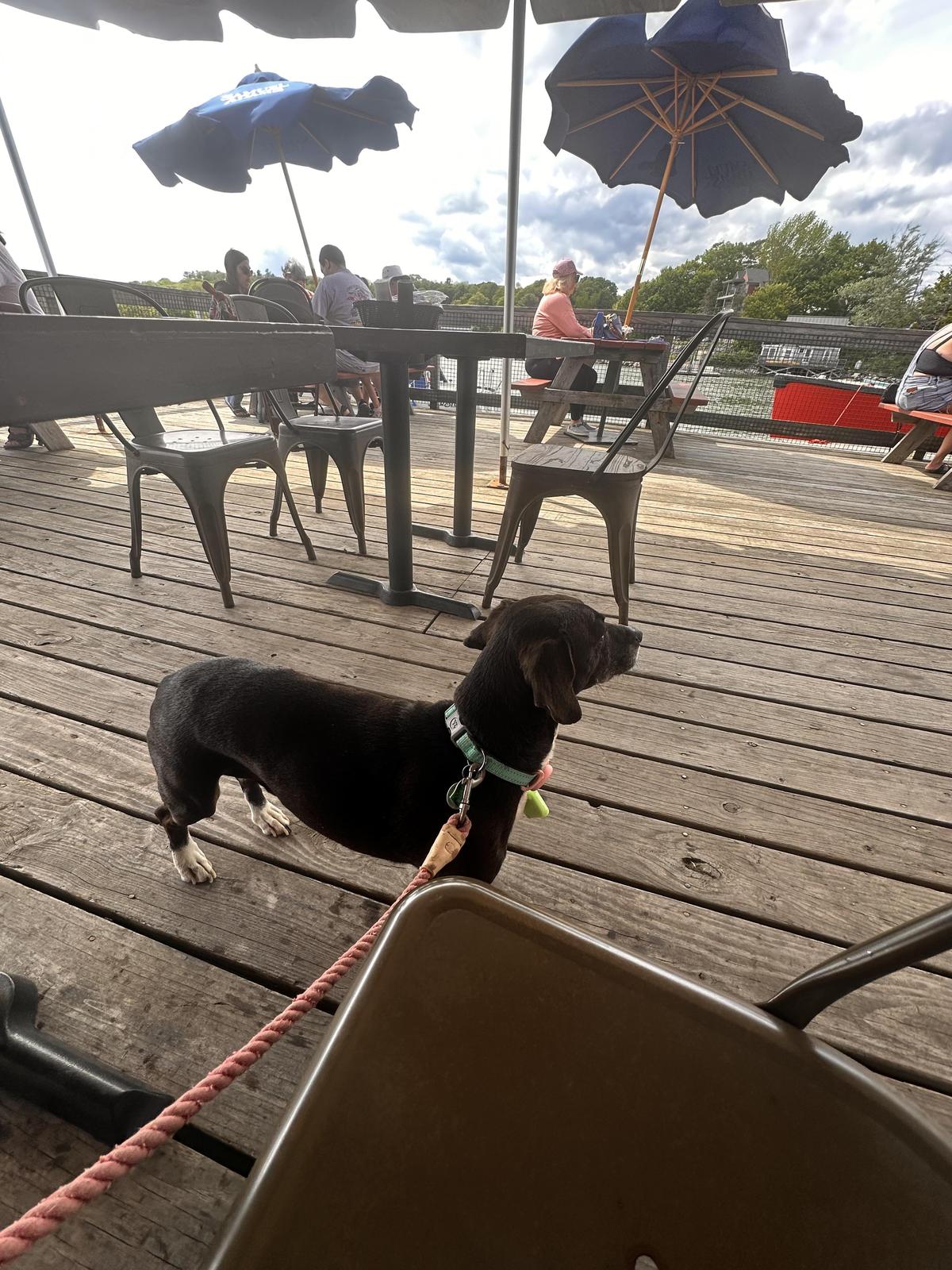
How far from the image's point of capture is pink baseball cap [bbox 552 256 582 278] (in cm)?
563

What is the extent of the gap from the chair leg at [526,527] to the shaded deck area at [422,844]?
0.47 feet

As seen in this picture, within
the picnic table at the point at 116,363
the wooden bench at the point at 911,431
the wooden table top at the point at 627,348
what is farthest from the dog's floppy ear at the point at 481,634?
the wooden bench at the point at 911,431

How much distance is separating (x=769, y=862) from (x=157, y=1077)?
156 cm

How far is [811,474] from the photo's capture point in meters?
5.64

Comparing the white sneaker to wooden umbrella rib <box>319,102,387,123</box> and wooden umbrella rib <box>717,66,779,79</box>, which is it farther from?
wooden umbrella rib <box>319,102,387,123</box>

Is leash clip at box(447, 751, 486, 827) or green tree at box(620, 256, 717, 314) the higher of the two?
green tree at box(620, 256, 717, 314)

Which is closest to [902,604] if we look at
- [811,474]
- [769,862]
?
[769,862]

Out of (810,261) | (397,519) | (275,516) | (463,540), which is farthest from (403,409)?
(810,261)

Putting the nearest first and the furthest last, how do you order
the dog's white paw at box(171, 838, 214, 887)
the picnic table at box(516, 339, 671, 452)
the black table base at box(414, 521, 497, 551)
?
the dog's white paw at box(171, 838, 214, 887)
the black table base at box(414, 521, 497, 551)
the picnic table at box(516, 339, 671, 452)

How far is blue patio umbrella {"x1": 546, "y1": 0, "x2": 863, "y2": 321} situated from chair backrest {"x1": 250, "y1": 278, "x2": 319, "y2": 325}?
11.8 feet

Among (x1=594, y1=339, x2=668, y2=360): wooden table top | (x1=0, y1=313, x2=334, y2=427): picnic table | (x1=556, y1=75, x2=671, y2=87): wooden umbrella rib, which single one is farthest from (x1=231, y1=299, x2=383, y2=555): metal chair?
(x1=556, y1=75, x2=671, y2=87): wooden umbrella rib

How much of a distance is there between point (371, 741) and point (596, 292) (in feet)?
107

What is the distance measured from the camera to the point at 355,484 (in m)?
3.15

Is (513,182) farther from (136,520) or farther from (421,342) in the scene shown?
(136,520)
